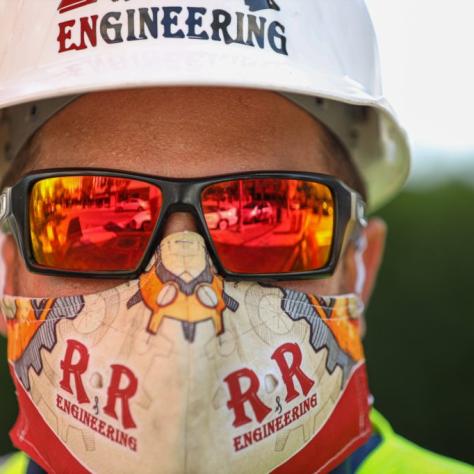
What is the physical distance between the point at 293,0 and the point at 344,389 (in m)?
1.11


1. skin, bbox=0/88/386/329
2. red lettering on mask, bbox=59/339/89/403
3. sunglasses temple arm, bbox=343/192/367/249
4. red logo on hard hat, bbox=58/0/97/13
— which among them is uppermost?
red logo on hard hat, bbox=58/0/97/13

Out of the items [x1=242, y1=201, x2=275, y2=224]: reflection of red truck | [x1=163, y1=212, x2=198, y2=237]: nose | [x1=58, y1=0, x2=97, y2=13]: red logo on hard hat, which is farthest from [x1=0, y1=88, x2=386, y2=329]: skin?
[x1=58, y1=0, x2=97, y2=13]: red logo on hard hat

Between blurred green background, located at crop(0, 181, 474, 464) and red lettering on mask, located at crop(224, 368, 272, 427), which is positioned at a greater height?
red lettering on mask, located at crop(224, 368, 272, 427)

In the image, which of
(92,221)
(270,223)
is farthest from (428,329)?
(92,221)

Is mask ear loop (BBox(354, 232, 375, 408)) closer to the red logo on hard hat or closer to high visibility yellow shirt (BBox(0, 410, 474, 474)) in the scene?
high visibility yellow shirt (BBox(0, 410, 474, 474))

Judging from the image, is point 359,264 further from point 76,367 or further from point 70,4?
point 70,4

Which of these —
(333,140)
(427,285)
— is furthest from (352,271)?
(427,285)

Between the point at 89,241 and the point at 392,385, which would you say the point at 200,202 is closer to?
the point at 89,241

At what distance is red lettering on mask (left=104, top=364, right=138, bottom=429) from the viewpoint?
1.75 metres

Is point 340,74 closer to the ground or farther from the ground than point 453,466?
farther from the ground

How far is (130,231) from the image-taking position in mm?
1944

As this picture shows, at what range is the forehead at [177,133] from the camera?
2.00m

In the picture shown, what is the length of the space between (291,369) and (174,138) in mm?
680

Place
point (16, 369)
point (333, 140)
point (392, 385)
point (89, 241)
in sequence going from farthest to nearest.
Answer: point (392, 385)
point (333, 140)
point (16, 369)
point (89, 241)
